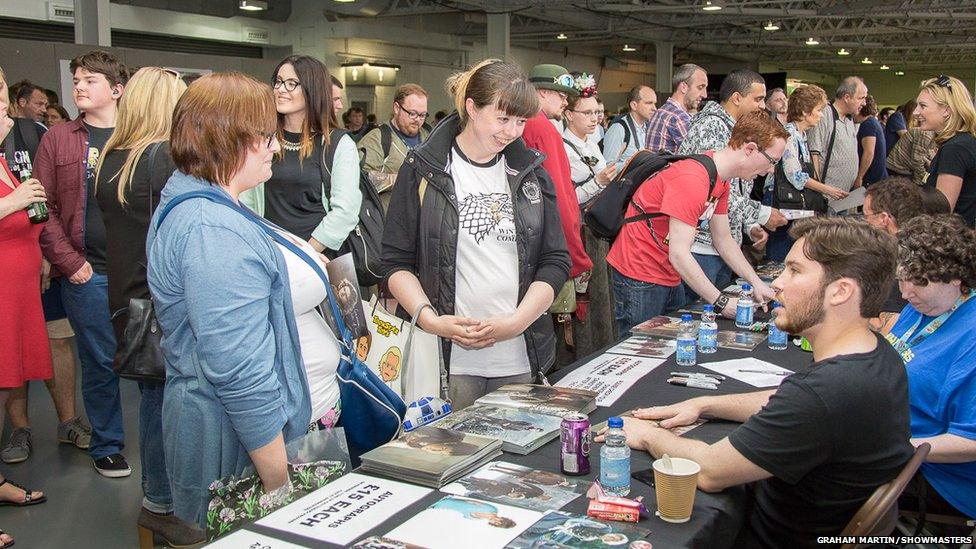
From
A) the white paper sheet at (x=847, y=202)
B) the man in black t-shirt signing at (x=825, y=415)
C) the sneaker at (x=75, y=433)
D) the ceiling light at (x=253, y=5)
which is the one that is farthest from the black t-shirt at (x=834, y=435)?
the ceiling light at (x=253, y=5)

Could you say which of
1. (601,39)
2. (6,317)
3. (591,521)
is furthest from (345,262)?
(601,39)

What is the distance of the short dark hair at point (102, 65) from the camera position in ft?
10.7

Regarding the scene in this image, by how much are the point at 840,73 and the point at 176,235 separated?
36683 mm

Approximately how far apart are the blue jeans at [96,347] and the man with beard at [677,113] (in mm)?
3628

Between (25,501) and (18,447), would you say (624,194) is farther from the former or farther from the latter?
(18,447)

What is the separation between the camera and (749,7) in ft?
51.5

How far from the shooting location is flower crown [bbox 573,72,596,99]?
13.3ft

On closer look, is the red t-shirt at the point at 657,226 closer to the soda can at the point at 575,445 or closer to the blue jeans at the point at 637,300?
the blue jeans at the point at 637,300

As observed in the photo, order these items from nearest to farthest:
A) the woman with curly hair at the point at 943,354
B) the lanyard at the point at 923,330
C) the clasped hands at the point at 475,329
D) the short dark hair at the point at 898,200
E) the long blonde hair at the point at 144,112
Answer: the woman with curly hair at the point at 943,354
the lanyard at the point at 923,330
the clasped hands at the point at 475,329
the long blonde hair at the point at 144,112
the short dark hair at the point at 898,200

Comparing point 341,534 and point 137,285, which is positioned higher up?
point 137,285

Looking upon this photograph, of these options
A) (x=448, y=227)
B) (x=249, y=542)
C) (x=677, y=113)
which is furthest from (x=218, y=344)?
(x=677, y=113)

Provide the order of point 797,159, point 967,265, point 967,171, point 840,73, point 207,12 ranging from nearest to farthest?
point 967,265 → point 967,171 → point 797,159 → point 207,12 → point 840,73

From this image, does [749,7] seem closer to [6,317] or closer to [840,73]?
[6,317]

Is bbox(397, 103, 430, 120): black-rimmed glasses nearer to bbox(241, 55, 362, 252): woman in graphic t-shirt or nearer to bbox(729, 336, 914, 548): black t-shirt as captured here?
bbox(241, 55, 362, 252): woman in graphic t-shirt
